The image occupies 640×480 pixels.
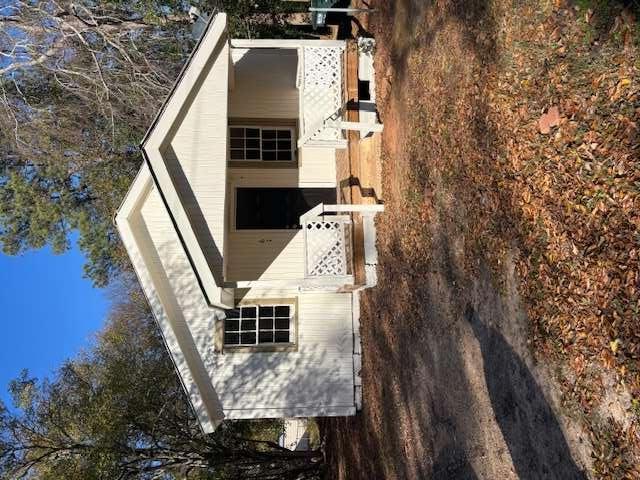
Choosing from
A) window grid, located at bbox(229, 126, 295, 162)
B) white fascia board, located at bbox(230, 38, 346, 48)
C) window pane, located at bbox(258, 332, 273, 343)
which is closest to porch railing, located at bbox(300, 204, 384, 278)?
window pane, located at bbox(258, 332, 273, 343)

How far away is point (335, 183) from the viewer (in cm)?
1254

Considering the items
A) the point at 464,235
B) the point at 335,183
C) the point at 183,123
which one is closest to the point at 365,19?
the point at 335,183

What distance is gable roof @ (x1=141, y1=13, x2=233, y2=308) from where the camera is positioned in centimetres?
902

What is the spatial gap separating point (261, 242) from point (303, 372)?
10.8 feet

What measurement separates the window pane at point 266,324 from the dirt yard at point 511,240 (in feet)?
11.4

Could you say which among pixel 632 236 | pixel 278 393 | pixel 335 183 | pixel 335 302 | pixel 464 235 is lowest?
pixel 278 393

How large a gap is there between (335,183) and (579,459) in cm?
877

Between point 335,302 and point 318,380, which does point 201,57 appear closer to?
point 335,302

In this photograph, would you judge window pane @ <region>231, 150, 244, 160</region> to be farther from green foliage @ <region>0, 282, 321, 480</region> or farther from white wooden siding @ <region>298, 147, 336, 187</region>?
green foliage @ <region>0, 282, 321, 480</region>

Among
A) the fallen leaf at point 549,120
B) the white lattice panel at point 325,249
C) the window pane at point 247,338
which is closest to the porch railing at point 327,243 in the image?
the white lattice panel at point 325,249

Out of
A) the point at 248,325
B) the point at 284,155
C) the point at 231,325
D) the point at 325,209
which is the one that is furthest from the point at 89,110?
the point at 325,209

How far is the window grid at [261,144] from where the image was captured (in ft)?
41.1

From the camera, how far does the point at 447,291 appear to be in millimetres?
7621

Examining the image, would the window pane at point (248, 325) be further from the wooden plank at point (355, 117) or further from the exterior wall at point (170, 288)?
the wooden plank at point (355, 117)
